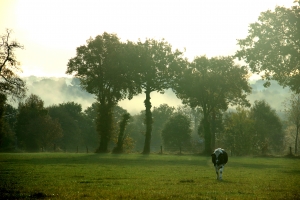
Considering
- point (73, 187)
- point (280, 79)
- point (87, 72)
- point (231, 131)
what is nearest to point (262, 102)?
point (231, 131)

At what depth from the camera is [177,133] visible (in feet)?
469

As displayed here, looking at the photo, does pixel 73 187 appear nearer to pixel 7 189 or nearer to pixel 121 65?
pixel 7 189

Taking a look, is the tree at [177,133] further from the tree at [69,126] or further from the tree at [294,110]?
the tree at [294,110]

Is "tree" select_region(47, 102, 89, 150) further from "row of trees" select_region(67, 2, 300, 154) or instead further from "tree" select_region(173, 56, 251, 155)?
"tree" select_region(173, 56, 251, 155)

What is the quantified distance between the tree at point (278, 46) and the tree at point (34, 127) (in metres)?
91.5

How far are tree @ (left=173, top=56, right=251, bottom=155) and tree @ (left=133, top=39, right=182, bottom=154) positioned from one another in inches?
150

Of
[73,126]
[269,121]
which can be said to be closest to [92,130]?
[73,126]

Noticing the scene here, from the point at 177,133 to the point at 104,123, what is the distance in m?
72.0

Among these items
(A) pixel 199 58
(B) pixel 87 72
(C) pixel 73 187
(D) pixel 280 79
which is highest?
(A) pixel 199 58

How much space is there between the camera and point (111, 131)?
76500 millimetres

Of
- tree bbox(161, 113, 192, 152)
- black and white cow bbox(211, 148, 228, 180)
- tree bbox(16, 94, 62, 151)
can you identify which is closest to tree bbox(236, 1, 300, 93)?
black and white cow bbox(211, 148, 228, 180)

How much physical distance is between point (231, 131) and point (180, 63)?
34.0 metres

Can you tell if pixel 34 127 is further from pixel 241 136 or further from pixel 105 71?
pixel 241 136

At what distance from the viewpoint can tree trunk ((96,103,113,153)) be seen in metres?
74.1
